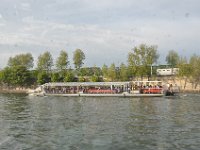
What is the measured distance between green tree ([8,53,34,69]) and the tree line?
10.7 m

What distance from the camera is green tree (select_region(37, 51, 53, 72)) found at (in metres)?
172

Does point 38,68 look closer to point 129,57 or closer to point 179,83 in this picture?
point 129,57

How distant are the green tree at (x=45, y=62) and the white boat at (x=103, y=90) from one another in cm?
4911

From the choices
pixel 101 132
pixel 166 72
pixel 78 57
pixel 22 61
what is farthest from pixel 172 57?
pixel 101 132

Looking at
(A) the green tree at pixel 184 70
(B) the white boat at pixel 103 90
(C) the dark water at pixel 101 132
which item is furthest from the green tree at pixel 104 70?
(C) the dark water at pixel 101 132

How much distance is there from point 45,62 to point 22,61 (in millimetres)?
19409

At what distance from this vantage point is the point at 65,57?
165750mm

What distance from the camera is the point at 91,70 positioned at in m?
175

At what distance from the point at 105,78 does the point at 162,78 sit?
2340 centimetres

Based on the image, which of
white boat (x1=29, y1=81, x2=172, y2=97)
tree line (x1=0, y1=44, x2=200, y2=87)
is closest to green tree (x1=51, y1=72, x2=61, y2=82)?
tree line (x1=0, y1=44, x2=200, y2=87)

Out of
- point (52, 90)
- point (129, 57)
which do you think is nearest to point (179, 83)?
point (129, 57)

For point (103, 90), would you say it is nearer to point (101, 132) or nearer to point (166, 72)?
point (166, 72)

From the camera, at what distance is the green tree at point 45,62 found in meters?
172

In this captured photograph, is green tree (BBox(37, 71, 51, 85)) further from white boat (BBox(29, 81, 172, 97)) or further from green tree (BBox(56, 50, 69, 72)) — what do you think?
white boat (BBox(29, 81, 172, 97))
